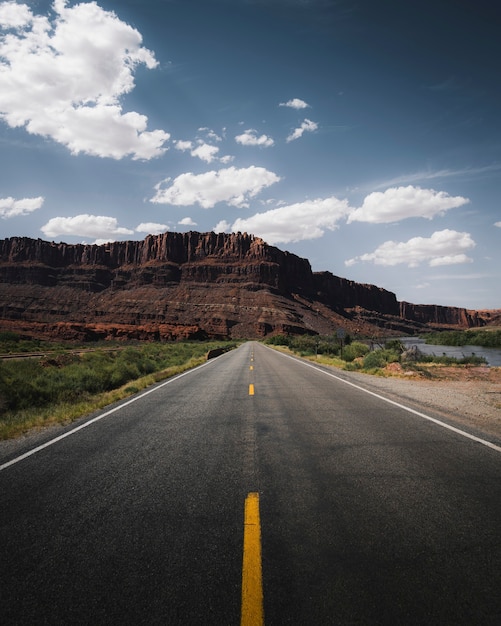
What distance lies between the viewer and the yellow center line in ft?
6.50

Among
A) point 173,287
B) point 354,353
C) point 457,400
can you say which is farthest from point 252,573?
point 173,287

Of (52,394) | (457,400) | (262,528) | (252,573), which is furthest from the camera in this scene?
(52,394)

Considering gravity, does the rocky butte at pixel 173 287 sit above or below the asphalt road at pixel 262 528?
above

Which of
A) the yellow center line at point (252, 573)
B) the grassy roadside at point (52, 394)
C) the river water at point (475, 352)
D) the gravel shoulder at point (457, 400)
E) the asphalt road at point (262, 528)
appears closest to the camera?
the yellow center line at point (252, 573)

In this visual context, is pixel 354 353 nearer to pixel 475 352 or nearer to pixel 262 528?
pixel 262 528

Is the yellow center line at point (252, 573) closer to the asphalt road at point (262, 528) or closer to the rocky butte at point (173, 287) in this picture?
the asphalt road at point (262, 528)

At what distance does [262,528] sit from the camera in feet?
9.55

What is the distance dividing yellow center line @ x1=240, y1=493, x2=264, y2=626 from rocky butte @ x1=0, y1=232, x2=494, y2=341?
290 feet

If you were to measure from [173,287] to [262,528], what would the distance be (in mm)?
138419

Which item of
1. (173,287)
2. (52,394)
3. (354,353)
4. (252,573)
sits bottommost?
(52,394)

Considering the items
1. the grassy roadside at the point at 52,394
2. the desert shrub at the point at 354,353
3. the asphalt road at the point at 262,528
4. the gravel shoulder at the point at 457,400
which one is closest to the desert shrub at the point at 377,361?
the gravel shoulder at the point at 457,400

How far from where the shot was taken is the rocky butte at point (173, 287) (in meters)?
117

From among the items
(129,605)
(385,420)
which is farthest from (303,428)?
(129,605)

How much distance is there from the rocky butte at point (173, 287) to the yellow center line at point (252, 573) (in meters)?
88.4
